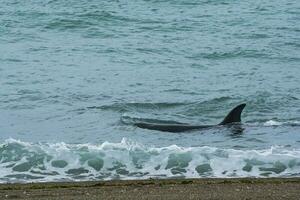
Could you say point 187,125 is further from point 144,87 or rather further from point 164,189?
point 164,189

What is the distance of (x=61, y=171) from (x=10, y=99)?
19.6ft

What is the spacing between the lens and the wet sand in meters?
9.42

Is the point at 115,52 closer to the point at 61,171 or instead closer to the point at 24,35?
the point at 24,35

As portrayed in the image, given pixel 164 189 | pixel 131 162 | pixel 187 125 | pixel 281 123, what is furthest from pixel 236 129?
pixel 164 189

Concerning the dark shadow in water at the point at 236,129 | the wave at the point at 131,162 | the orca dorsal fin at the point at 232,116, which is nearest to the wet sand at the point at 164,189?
the wave at the point at 131,162

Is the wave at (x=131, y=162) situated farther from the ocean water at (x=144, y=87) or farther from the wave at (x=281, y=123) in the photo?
the wave at (x=281, y=123)

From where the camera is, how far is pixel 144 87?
1925 centimetres

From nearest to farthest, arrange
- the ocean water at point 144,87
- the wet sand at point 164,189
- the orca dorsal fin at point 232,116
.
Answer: the wet sand at point 164,189, the ocean water at point 144,87, the orca dorsal fin at point 232,116

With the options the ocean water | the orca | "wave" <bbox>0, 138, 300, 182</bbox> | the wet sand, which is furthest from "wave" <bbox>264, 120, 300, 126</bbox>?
the wet sand

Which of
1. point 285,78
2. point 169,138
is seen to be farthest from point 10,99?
point 285,78

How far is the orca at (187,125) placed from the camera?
15.3 m

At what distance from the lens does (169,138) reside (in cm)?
1470

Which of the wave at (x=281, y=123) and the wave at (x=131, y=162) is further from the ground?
the wave at (x=131, y=162)

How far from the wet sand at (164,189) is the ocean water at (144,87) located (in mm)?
777
